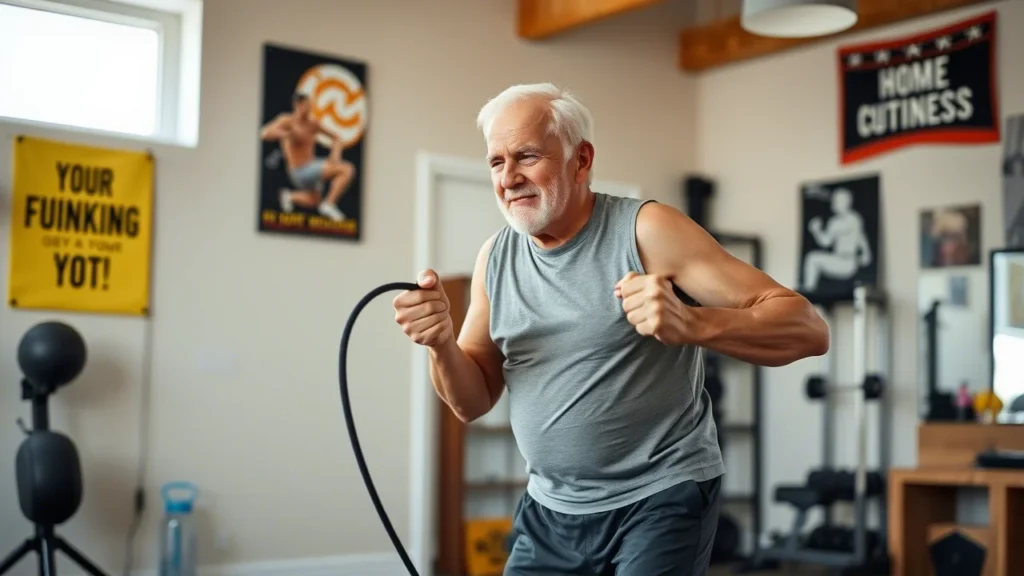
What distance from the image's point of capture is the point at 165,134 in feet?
16.8

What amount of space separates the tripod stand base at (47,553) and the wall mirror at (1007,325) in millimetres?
3786

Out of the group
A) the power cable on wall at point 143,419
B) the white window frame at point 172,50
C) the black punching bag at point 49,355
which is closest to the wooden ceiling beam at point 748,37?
the white window frame at point 172,50

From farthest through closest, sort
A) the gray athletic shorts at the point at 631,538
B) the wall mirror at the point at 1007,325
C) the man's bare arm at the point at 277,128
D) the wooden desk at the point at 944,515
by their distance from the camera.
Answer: the man's bare arm at the point at 277,128, the wall mirror at the point at 1007,325, the wooden desk at the point at 944,515, the gray athletic shorts at the point at 631,538

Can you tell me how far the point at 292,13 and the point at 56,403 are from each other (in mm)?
2015

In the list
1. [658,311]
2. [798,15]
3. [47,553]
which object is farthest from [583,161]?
[47,553]

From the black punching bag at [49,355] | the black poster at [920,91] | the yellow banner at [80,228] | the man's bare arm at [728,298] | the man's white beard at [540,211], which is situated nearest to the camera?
the man's bare arm at [728,298]

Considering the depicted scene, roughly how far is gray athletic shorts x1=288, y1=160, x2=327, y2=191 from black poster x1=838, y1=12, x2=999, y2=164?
2.68 metres

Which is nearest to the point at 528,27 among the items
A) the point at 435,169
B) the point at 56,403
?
the point at 435,169

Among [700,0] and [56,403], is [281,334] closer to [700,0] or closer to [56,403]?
[56,403]

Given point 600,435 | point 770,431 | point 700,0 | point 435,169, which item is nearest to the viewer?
point 600,435

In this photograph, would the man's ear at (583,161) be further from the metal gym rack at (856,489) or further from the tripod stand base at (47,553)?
the metal gym rack at (856,489)

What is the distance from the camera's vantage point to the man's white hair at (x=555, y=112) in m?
2.10

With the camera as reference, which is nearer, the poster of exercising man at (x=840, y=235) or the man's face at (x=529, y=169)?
the man's face at (x=529, y=169)

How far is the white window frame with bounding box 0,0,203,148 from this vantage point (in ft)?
16.5
